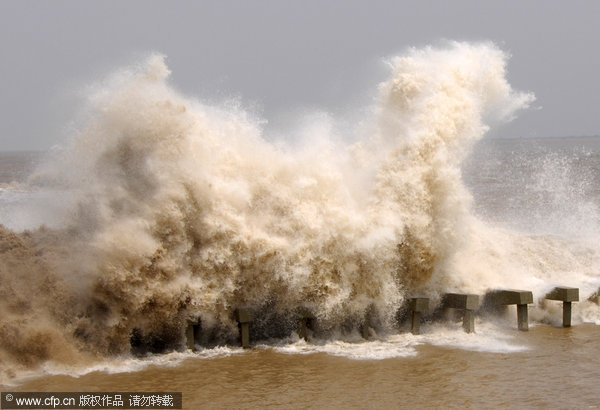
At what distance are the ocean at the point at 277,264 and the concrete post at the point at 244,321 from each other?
0.54 ft

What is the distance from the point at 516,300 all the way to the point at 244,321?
377 cm

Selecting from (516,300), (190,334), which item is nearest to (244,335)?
(190,334)

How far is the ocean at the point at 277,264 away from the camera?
7.95 metres

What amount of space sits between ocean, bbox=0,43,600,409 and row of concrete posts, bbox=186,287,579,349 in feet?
0.38

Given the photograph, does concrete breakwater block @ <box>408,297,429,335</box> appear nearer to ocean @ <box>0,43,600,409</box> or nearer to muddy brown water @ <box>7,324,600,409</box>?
ocean @ <box>0,43,600,409</box>

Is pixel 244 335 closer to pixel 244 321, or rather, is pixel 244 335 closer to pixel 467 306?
pixel 244 321

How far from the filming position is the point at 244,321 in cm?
918

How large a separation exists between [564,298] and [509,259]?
216 cm

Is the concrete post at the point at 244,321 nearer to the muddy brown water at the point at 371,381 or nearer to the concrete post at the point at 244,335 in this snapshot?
the concrete post at the point at 244,335

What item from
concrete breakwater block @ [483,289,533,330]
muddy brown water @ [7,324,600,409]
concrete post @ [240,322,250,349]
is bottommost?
muddy brown water @ [7,324,600,409]

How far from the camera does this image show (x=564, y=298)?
1076cm

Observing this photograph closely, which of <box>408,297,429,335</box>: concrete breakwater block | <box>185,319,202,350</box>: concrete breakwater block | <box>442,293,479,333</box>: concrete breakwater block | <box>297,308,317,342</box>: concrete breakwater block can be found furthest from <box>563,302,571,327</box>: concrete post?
<box>185,319,202,350</box>: concrete breakwater block

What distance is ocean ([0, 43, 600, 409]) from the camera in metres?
7.95

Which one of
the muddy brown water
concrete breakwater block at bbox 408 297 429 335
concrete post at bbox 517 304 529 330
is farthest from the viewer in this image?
concrete post at bbox 517 304 529 330
